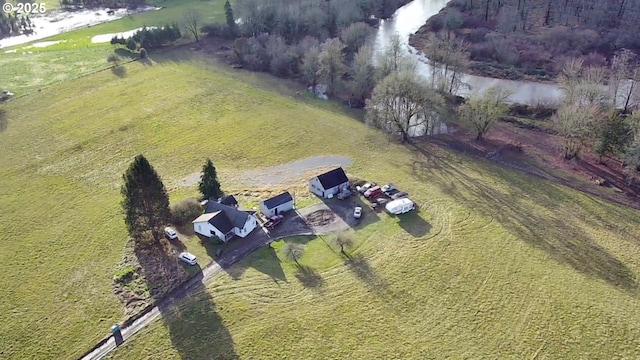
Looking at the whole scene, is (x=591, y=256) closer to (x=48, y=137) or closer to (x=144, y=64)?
(x=48, y=137)

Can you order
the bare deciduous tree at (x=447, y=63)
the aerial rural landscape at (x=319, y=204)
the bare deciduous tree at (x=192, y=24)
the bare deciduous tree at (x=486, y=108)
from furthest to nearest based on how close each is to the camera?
1. the bare deciduous tree at (x=192, y=24)
2. the bare deciduous tree at (x=447, y=63)
3. the bare deciduous tree at (x=486, y=108)
4. the aerial rural landscape at (x=319, y=204)

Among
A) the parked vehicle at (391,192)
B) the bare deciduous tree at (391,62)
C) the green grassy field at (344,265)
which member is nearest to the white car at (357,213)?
the green grassy field at (344,265)

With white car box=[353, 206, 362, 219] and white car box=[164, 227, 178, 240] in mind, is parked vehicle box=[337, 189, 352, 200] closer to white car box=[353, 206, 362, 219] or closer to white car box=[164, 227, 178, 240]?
white car box=[353, 206, 362, 219]

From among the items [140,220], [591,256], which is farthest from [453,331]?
[140,220]

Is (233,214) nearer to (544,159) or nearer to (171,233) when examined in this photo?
(171,233)

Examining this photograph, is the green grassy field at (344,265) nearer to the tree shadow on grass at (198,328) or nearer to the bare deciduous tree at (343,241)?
the tree shadow on grass at (198,328)

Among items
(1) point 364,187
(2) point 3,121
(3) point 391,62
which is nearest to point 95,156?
(2) point 3,121

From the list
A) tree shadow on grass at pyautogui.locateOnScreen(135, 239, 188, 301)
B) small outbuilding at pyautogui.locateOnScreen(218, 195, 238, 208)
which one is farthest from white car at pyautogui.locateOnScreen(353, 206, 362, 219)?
tree shadow on grass at pyautogui.locateOnScreen(135, 239, 188, 301)
